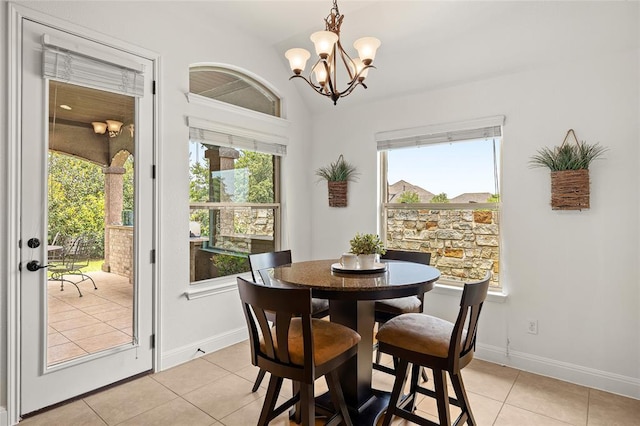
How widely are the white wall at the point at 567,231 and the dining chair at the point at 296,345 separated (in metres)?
1.86

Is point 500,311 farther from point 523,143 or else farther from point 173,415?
point 173,415

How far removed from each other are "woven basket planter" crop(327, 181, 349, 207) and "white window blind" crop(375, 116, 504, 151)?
0.60 m

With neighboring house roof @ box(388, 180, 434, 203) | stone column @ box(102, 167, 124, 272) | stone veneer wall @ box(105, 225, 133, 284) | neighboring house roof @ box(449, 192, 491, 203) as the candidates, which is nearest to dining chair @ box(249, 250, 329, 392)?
stone veneer wall @ box(105, 225, 133, 284)

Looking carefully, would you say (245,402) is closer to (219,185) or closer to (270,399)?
(270,399)

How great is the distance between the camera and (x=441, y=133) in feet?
11.4

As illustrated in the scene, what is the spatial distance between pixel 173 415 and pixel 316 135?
3.27 m

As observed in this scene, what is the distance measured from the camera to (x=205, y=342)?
10.9ft

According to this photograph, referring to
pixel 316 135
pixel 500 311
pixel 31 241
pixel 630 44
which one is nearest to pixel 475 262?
pixel 500 311

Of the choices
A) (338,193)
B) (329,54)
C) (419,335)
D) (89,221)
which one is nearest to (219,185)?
(89,221)

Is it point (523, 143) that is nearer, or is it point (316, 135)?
point (523, 143)

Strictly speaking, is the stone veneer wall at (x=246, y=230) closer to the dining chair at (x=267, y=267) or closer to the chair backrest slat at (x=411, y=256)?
the dining chair at (x=267, y=267)

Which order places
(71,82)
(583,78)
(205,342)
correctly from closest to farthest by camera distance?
(71,82) < (583,78) < (205,342)

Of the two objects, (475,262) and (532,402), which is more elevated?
(475,262)

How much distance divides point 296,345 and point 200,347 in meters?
1.86
